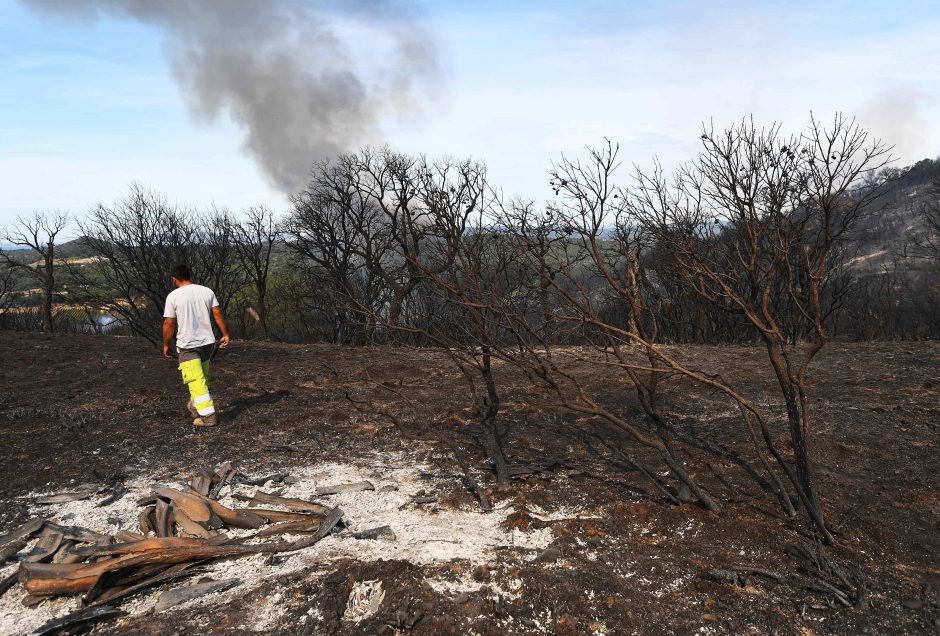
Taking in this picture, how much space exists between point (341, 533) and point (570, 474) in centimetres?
188

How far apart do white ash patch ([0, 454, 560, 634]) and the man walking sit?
1.32 m

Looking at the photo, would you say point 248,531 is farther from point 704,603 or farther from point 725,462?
point 725,462

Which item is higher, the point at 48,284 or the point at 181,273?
the point at 48,284

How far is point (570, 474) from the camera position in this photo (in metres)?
4.49

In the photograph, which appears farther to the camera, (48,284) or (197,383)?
(48,284)

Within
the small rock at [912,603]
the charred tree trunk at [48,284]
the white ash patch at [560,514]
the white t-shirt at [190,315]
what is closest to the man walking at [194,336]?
the white t-shirt at [190,315]

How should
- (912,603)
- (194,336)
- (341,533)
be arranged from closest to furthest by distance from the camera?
(912,603) < (341,533) < (194,336)

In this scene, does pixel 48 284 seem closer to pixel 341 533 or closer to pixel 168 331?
pixel 168 331

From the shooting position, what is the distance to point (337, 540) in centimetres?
336

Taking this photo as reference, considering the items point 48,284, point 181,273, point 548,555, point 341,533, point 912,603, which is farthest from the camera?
point 48,284

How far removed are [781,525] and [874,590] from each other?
64 centimetres

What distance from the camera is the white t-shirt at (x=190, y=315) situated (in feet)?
18.6

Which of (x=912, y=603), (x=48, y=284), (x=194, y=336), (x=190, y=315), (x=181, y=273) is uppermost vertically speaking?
(x=48, y=284)

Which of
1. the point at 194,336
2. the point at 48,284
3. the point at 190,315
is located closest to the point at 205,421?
the point at 194,336
